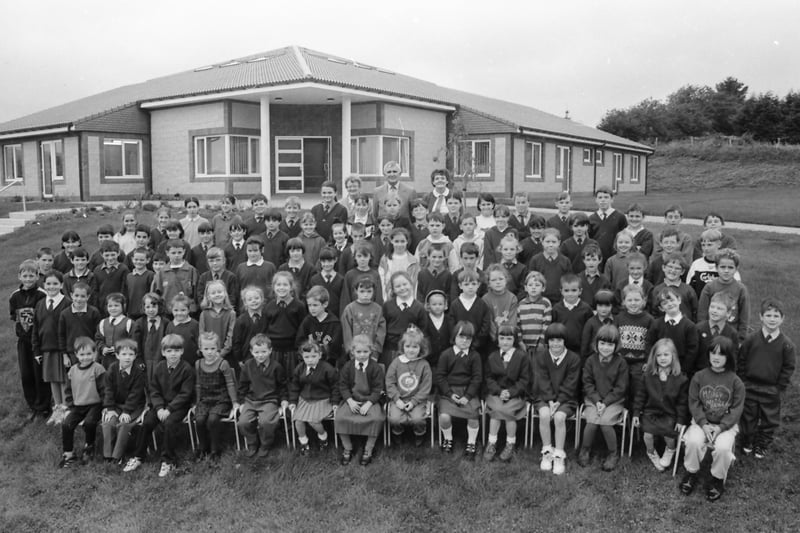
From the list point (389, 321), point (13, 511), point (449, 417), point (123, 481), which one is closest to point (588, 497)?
point (449, 417)

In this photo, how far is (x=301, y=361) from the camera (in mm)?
6223

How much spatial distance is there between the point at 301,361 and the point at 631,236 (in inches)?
141

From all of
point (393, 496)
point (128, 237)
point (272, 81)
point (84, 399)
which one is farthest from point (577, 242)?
point (272, 81)

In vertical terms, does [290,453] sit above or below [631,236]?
below

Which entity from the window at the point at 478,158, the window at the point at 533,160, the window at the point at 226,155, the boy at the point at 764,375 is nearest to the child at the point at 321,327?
the boy at the point at 764,375

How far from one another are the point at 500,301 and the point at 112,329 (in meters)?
3.77

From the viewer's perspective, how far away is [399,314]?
6.26 meters

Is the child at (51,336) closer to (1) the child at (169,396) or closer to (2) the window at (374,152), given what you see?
(1) the child at (169,396)

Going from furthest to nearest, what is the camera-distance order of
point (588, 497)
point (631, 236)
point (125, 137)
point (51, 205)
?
point (125, 137) < point (51, 205) < point (631, 236) < point (588, 497)

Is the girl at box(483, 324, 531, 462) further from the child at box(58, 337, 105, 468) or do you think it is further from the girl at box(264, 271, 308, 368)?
the child at box(58, 337, 105, 468)

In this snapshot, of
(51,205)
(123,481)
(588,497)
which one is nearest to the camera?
(588,497)

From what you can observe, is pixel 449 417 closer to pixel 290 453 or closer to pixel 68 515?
pixel 290 453

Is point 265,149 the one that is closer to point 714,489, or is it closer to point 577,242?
point 577,242

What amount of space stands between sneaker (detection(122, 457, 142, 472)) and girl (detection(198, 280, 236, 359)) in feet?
3.79
